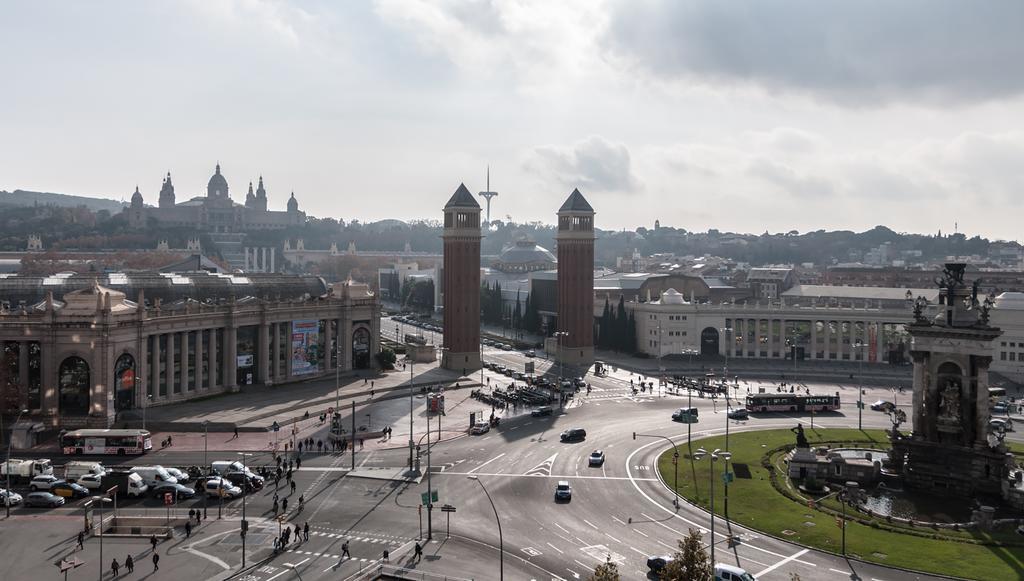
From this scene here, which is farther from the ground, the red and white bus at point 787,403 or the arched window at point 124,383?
the arched window at point 124,383

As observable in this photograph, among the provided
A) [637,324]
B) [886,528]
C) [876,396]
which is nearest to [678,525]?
[886,528]

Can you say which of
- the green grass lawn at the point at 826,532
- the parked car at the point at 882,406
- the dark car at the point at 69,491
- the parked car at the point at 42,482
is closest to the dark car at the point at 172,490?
the dark car at the point at 69,491

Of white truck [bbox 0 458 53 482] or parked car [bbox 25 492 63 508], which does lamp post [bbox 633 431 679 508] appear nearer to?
parked car [bbox 25 492 63 508]

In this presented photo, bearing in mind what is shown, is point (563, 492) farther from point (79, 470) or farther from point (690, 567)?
point (79, 470)

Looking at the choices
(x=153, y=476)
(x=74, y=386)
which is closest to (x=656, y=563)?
(x=153, y=476)

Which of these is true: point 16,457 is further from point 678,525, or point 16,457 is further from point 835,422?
point 835,422

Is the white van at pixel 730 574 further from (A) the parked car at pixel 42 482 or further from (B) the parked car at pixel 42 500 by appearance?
(A) the parked car at pixel 42 482

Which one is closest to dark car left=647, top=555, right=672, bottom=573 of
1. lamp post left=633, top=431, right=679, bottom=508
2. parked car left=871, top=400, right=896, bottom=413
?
lamp post left=633, top=431, right=679, bottom=508
